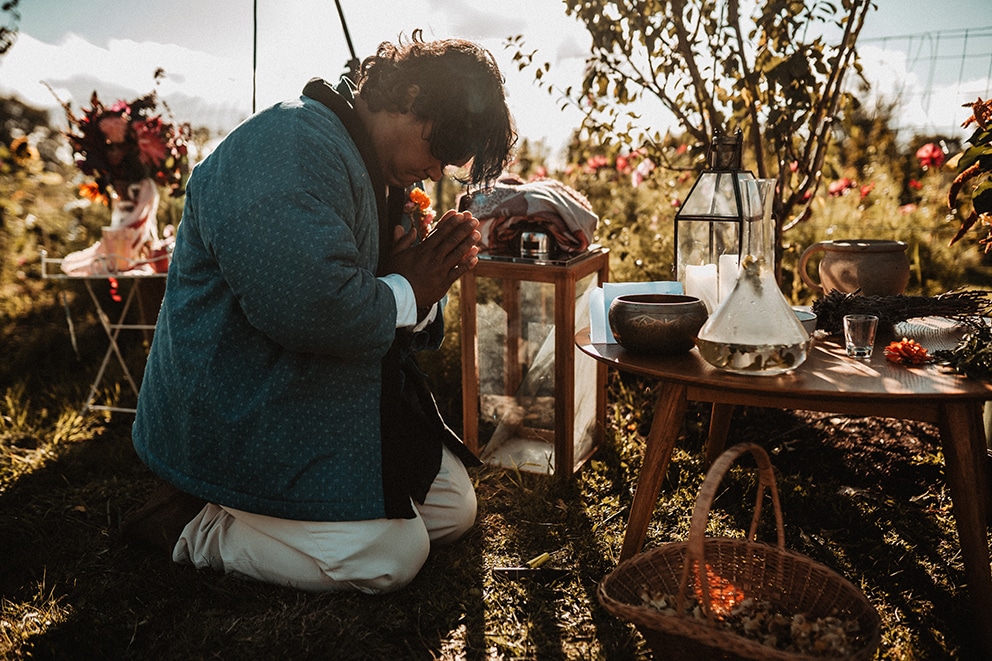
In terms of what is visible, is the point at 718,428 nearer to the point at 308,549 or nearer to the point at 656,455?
the point at 656,455

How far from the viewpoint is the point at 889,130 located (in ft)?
21.4

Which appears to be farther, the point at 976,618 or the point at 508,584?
the point at 508,584

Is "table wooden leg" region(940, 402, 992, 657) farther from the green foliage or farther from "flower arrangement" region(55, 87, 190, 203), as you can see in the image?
"flower arrangement" region(55, 87, 190, 203)

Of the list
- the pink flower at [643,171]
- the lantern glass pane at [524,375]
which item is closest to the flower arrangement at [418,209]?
the lantern glass pane at [524,375]

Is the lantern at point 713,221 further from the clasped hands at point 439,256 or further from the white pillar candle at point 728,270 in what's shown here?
the clasped hands at point 439,256

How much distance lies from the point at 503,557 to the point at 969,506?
1230mm

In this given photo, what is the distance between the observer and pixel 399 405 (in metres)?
2.11

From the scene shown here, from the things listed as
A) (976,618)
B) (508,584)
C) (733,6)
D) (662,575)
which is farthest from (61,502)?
(733,6)

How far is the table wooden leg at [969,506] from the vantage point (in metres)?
1.62

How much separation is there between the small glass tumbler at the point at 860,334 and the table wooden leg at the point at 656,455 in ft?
1.48

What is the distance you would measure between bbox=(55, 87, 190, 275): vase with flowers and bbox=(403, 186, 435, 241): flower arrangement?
1.63 metres

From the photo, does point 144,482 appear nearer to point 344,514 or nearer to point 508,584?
point 344,514

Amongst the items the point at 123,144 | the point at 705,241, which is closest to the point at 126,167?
the point at 123,144

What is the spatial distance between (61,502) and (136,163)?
1.55 m
